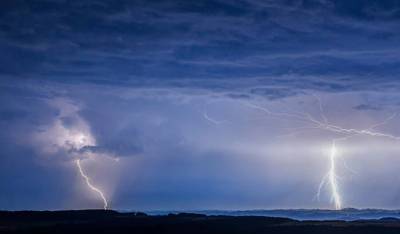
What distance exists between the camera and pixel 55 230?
44.6 m

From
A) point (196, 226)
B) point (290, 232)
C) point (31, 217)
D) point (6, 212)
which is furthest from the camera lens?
point (6, 212)

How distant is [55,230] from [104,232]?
161 inches

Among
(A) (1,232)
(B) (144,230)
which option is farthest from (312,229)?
(A) (1,232)

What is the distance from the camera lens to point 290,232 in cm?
4231

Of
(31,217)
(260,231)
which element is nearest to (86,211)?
(31,217)

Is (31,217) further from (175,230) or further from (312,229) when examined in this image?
(312,229)

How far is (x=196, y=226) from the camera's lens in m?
47.3

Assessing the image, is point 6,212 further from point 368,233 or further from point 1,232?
point 368,233

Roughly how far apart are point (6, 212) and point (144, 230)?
33803 mm

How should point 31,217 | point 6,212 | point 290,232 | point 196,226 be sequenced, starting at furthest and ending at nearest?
point 6,212 < point 31,217 < point 196,226 < point 290,232

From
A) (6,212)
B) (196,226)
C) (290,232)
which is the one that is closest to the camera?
(290,232)

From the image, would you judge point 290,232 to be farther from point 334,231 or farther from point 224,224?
point 224,224

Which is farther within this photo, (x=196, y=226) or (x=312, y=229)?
(x=196, y=226)

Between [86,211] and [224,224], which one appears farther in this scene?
[86,211]
